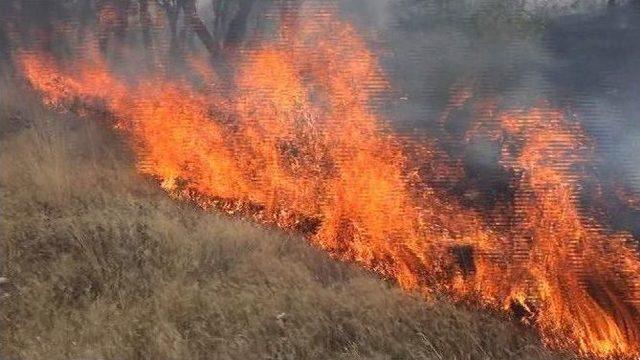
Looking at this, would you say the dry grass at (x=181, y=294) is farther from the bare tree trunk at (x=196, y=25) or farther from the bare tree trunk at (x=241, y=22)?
the bare tree trunk at (x=241, y=22)

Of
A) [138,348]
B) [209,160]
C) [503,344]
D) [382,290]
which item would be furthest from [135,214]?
[503,344]

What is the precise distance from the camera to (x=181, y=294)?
5.29 meters

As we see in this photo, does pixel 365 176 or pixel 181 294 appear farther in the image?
pixel 365 176

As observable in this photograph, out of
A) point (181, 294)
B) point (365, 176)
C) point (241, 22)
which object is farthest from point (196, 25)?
point (181, 294)

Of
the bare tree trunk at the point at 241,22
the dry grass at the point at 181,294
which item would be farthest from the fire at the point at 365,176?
the dry grass at the point at 181,294

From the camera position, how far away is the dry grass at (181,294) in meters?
4.68

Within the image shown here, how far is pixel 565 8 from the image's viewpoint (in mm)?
6477

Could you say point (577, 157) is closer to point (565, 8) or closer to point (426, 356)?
point (565, 8)

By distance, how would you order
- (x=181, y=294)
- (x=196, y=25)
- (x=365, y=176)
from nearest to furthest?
(x=181, y=294)
(x=365, y=176)
(x=196, y=25)

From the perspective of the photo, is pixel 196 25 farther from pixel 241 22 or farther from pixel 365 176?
pixel 365 176

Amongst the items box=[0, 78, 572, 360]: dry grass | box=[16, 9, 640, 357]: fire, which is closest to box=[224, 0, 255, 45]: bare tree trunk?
box=[16, 9, 640, 357]: fire

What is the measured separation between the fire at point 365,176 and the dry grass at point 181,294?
1.78 feet

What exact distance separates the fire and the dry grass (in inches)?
21.4

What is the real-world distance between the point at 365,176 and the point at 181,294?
8.05ft
